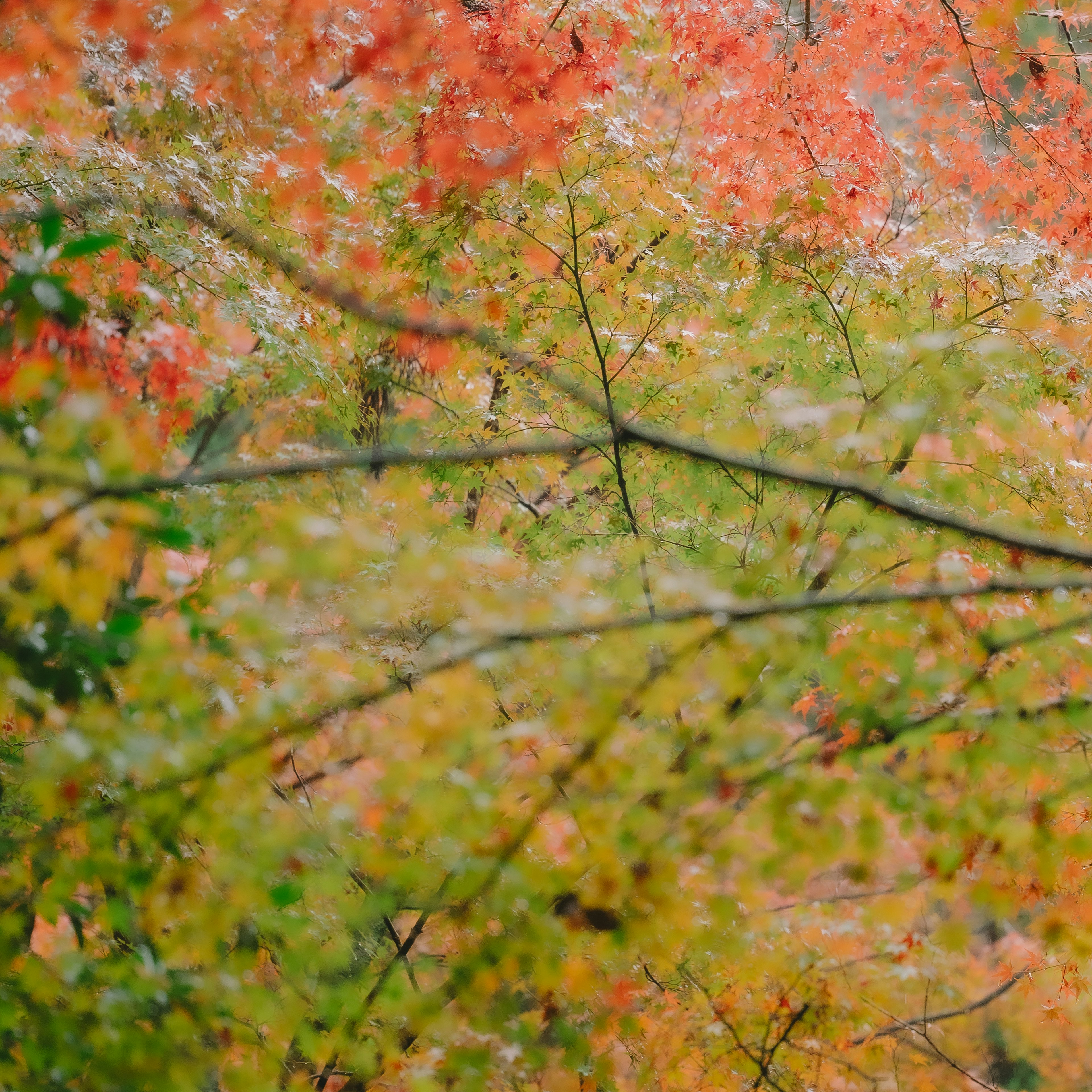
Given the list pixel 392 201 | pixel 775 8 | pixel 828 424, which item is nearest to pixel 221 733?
pixel 828 424

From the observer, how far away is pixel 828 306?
4.42 metres

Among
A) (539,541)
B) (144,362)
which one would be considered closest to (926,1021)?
(539,541)

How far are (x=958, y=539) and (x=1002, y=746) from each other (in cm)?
189

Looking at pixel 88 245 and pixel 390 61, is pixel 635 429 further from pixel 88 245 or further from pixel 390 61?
pixel 390 61

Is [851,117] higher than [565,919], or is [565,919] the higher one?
[851,117]

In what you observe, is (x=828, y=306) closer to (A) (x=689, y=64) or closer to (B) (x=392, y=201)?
(A) (x=689, y=64)

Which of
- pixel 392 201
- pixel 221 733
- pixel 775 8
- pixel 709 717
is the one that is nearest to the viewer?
pixel 221 733

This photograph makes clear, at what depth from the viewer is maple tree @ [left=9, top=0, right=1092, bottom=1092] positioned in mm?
2002

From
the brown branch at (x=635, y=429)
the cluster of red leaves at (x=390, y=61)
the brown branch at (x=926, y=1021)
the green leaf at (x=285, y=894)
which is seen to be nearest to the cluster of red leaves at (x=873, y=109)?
the cluster of red leaves at (x=390, y=61)

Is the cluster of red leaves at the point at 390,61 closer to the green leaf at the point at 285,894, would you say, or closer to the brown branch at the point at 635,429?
the brown branch at the point at 635,429

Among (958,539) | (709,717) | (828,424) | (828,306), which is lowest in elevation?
(709,717)

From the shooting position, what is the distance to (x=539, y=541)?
15.4 ft

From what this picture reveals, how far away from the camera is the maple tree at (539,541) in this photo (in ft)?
6.57

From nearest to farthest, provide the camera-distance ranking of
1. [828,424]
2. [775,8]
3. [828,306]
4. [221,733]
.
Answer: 1. [221,733]
2. [828,424]
3. [828,306]
4. [775,8]
